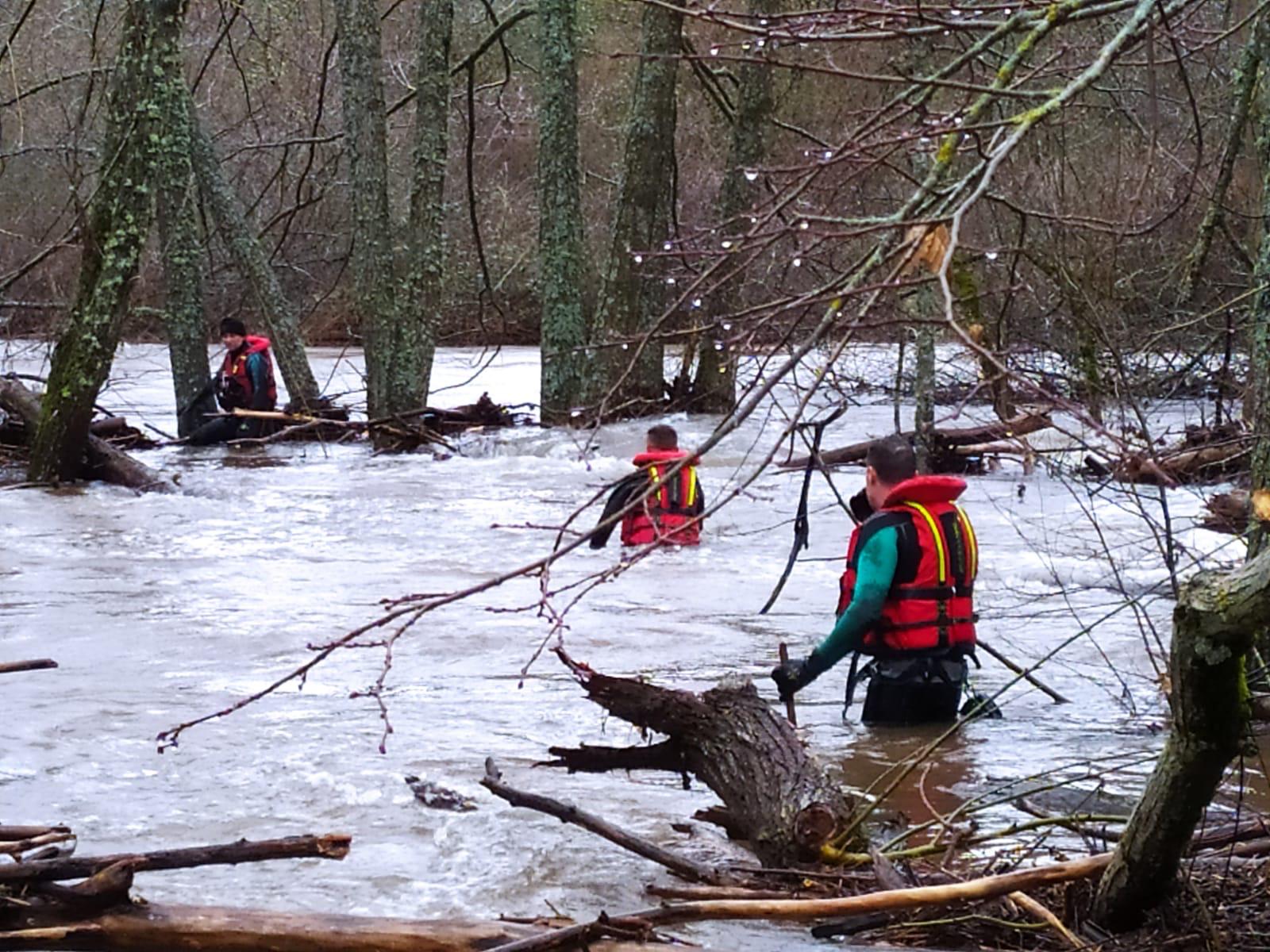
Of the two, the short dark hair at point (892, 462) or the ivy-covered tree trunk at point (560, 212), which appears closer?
the short dark hair at point (892, 462)

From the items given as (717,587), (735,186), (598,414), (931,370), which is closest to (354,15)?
(735,186)

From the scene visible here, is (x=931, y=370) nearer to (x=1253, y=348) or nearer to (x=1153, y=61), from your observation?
(x=1253, y=348)

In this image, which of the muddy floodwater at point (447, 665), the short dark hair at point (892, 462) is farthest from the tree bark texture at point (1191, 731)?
the short dark hair at point (892, 462)

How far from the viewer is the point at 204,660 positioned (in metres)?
9.58

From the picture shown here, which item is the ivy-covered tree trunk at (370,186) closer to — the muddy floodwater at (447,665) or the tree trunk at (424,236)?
the tree trunk at (424,236)

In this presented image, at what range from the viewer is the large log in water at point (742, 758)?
5203mm

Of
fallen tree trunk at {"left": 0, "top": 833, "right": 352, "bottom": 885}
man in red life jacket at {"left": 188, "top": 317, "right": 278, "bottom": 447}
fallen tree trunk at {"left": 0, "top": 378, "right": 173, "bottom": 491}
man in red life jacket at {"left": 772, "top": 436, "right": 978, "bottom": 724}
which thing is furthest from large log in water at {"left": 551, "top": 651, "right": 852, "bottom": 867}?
man in red life jacket at {"left": 188, "top": 317, "right": 278, "bottom": 447}

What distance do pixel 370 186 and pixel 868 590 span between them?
16.3 meters

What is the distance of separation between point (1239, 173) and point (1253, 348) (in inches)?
415

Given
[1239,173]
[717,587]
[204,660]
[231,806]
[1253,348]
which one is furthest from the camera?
[1239,173]

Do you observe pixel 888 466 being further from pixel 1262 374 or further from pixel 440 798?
pixel 440 798

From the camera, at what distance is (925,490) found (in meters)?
7.54

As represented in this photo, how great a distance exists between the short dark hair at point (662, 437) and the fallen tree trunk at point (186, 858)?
25.4 feet

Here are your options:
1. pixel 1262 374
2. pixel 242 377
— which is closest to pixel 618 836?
pixel 1262 374
